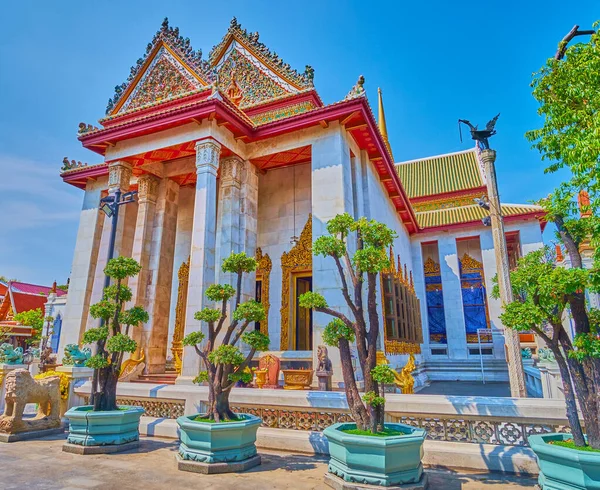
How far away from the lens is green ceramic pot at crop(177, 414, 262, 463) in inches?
188

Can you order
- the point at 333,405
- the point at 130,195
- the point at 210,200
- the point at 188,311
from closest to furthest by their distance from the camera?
the point at 333,405 → the point at 130,195 → the point at 188,311 → the point at 210,200

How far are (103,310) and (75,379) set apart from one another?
286 cm

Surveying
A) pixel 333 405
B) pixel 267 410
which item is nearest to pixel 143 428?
pixel 267 410

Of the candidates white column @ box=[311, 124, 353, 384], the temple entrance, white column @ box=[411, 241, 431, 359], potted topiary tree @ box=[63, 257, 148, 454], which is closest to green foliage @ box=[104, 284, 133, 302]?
potted topiary tree @ box=[63, 257, 148, 454]

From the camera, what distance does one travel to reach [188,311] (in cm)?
903

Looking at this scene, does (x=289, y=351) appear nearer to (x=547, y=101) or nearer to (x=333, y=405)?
(x=333, y=405)

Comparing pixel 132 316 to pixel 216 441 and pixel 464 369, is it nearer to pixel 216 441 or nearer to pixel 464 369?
pixel 216 441

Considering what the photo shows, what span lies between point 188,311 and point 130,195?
9.70ft

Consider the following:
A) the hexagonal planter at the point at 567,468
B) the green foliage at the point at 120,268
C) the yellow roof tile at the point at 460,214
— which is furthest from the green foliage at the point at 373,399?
the yellow roof tile at the point at 460,214

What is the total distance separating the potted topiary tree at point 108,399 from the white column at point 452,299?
15.5 meters

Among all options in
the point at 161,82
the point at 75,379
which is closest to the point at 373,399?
the point at 75,379

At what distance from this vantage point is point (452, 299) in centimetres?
1864

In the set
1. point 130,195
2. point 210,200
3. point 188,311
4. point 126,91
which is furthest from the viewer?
point 126,91

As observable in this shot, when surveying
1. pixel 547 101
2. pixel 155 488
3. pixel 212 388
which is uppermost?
pixel 547 101
